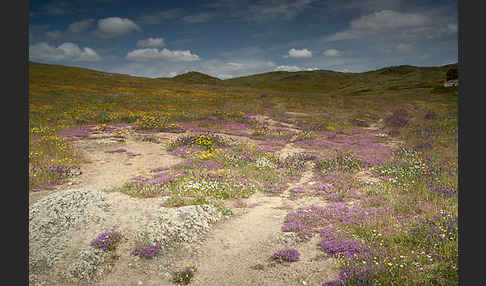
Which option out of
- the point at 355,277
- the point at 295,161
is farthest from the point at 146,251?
the point at 295,161

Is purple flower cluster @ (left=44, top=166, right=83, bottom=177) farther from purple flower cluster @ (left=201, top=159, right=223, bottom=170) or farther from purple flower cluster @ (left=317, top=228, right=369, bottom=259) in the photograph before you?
purple flower cluster @ (left=317, top=228, right=369, bottom=259)

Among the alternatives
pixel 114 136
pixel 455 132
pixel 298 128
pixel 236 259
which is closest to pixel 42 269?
pixel 236 259

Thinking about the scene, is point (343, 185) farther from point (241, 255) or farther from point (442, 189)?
point (241, 255)

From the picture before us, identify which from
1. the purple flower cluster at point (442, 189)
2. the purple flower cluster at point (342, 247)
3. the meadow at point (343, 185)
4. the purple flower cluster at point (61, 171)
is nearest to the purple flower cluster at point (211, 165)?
the meadow at point (343, 185)

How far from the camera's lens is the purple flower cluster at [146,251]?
6856mm

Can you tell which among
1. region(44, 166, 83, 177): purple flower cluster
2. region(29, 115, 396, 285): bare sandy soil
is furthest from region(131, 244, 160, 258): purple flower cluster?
region(44, 166, 83, 177): purple flower cluster

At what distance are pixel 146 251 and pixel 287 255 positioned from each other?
12.5 ft

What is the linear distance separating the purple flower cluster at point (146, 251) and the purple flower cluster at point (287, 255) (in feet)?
10.6

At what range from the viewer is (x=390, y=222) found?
784 cm

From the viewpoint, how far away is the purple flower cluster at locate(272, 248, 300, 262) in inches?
261

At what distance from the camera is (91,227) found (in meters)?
7.80

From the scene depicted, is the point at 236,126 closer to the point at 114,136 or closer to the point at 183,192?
the point at 114,136

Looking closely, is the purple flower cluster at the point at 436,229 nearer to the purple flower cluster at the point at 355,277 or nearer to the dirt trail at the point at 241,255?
the purple flower cluster at the point at 355,277

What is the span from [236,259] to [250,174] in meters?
6.83
